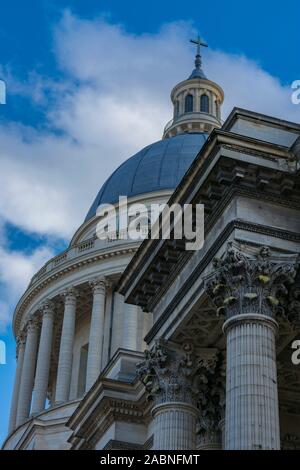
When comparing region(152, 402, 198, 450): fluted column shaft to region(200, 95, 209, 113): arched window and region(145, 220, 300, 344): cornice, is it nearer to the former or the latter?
region(145, 220, 300, 344): cornice

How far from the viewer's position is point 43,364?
65812mm

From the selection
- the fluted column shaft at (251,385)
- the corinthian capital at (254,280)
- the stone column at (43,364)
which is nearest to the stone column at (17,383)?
the stone column at (43,364)

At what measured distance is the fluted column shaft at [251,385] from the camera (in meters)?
23.3

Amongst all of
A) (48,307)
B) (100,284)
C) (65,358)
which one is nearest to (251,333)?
(65,358)

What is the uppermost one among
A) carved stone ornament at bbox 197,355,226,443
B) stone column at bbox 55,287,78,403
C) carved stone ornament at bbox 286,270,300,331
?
stone column at bbox 55,287,78,403

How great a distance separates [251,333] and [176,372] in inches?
203

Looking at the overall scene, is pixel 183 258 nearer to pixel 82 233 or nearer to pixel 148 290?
pixel 148 290

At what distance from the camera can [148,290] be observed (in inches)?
1273

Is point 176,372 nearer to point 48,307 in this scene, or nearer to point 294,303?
point 294,303

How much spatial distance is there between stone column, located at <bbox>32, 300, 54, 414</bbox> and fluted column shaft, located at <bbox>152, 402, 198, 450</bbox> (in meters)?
36.1

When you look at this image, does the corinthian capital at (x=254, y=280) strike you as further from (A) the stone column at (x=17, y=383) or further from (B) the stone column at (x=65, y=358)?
(A) the stone column at (x=17, y=383)

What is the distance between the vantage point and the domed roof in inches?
2763

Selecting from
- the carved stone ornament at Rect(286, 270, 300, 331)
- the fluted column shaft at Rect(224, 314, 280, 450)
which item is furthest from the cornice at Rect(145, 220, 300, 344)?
the fluted column shaft at Rect(224, 314, 280, 450)
